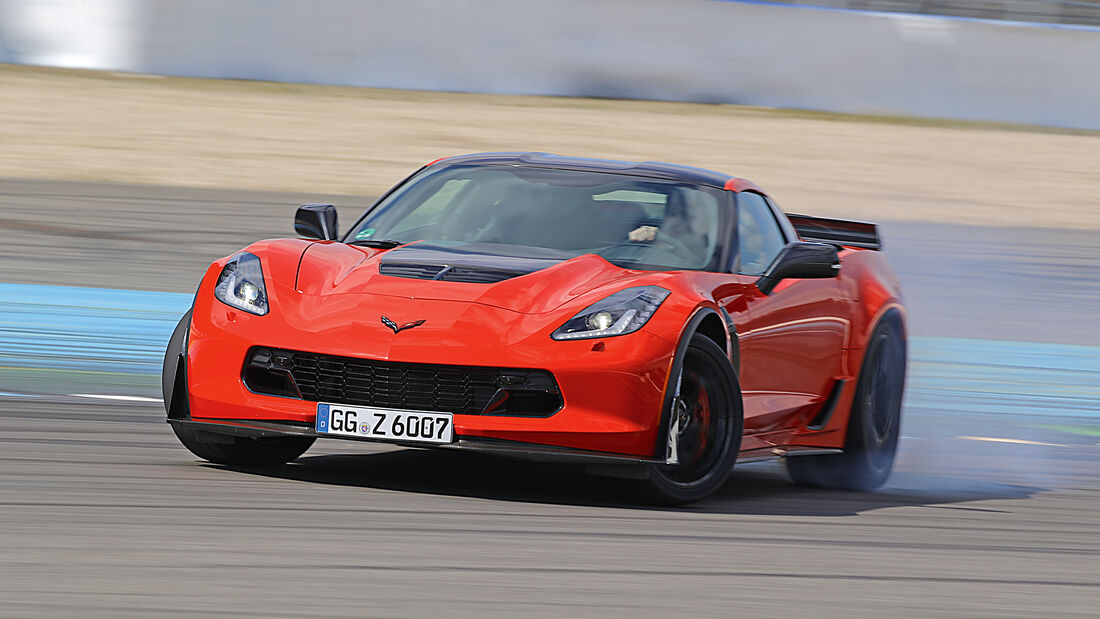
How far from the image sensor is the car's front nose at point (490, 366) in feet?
19.4

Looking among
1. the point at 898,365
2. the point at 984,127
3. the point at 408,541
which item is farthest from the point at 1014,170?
the point at 408,541

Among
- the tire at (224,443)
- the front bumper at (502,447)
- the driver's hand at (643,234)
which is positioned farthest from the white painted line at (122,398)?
the driver's hand at (643,234)

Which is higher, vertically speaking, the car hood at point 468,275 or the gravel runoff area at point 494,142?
the car hood at point 468,275

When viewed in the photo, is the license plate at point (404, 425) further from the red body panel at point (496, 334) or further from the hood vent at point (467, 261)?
the hood vent at point (467, 261)

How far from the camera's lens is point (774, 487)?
747 cm

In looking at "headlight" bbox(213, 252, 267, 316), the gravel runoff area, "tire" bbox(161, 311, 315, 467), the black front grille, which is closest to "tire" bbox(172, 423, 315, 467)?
"tire" bbox(161, 311, 315, 467)

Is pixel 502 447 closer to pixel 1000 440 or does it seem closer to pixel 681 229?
pixel 681 229

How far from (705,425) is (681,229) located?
3.30 ft

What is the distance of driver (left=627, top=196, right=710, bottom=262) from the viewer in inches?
272

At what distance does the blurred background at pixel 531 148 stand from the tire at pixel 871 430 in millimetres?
187

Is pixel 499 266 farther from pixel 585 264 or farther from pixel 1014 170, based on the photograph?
pixel 1014 170

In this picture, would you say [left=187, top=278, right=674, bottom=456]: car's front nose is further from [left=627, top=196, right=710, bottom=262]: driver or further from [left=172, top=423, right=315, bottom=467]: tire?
[left=627, top=196, right=710, bottom=262]: driver

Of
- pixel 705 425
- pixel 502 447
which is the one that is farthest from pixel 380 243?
pixel 705 425

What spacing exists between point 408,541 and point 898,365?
369 centimetres
